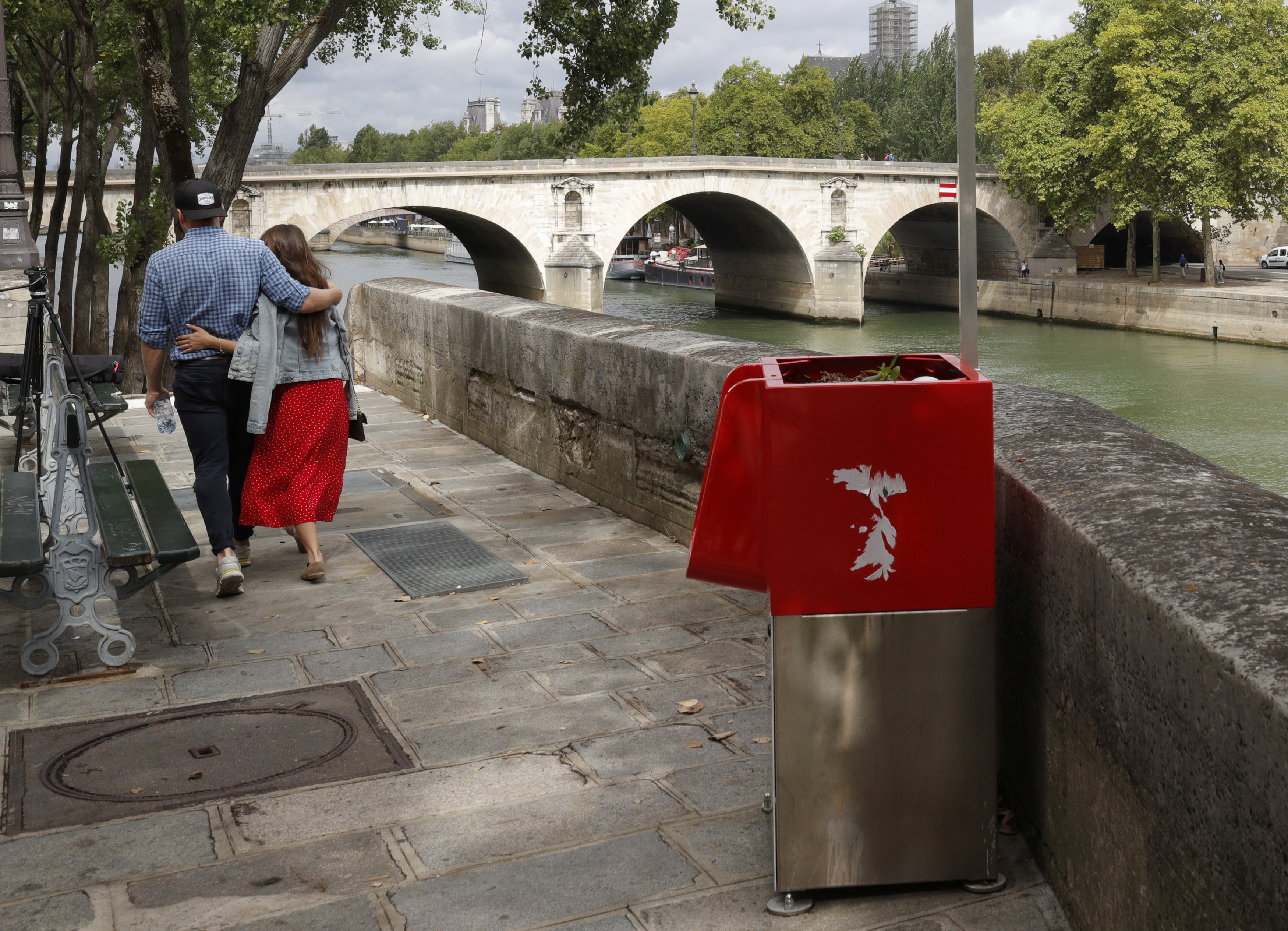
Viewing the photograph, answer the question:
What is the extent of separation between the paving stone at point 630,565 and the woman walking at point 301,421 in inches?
37.2

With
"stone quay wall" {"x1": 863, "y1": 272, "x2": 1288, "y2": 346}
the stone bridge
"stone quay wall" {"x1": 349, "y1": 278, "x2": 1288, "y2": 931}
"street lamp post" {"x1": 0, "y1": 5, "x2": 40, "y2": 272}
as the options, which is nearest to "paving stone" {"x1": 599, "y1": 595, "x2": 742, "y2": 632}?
"stone quay wall" {"x1": 349, "y1": 278, "x2": 1288, "y2": 931}

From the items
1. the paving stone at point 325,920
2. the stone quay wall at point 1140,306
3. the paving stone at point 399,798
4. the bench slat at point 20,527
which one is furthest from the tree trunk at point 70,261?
the stone quay wall at point 1140,306

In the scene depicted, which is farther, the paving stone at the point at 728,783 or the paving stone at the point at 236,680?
the paving stone at the point at 236,680

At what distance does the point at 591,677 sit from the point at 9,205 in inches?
260

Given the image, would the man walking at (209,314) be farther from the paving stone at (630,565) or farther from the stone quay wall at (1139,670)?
the stone quay wall at (1139,670)

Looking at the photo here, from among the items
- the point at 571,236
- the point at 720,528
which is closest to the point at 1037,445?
the point at 720,528

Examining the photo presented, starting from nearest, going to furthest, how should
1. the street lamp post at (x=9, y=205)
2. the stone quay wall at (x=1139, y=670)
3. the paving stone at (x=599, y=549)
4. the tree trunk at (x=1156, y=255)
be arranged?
the stone quay wall at (x=1139, y=670), the paving stone at (x=599, y=549), the street lamp post at (x=9, y=205), the tree trunk at (x=1156, y=255)

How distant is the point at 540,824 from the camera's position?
2.75 m

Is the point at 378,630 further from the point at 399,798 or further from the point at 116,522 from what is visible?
the point at 399,798

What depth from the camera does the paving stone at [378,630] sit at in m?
4.09

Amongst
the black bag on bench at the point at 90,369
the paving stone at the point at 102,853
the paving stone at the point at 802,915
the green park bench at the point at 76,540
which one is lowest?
the paving stone at the point at 802,915

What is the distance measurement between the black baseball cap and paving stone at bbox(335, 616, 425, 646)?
1.48 metres

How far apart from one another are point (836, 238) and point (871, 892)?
44.0 metres

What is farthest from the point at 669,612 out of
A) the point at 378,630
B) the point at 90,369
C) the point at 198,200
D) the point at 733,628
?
the point at 90,369
